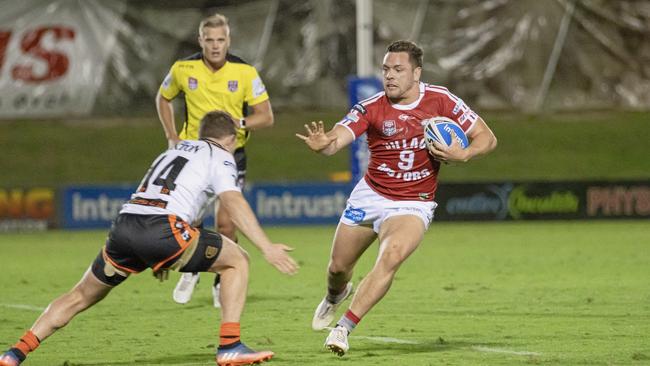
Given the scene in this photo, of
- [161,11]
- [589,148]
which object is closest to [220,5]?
[161,11]

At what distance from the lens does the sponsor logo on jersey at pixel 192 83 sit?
1140 centimetres

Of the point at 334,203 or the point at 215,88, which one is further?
the point at 334,203

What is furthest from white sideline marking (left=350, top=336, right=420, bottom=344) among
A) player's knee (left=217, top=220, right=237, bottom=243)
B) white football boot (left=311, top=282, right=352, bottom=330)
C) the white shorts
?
player's knee (left=217, top=220, right=237, bottom=243)

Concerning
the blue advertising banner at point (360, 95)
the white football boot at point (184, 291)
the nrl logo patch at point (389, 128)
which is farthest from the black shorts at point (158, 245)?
the blue advertising banner at point (360, 95)

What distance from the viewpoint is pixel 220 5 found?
31688 mm

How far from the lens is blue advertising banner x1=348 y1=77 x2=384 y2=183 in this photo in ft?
66.6

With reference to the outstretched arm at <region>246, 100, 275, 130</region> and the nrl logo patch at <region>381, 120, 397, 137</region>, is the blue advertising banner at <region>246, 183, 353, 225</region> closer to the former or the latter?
the outstretched arm at <region>246, 100, 275, 130</region>

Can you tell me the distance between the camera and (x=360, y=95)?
20.4 meters

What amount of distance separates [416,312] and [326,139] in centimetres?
270

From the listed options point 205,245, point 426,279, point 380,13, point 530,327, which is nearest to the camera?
point 205,245

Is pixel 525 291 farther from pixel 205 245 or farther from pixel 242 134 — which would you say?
pixel 205 245

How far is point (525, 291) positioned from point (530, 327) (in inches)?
108

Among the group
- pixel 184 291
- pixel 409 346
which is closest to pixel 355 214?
pixel 409 346

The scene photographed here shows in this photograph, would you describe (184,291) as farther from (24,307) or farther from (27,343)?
(27,343)
